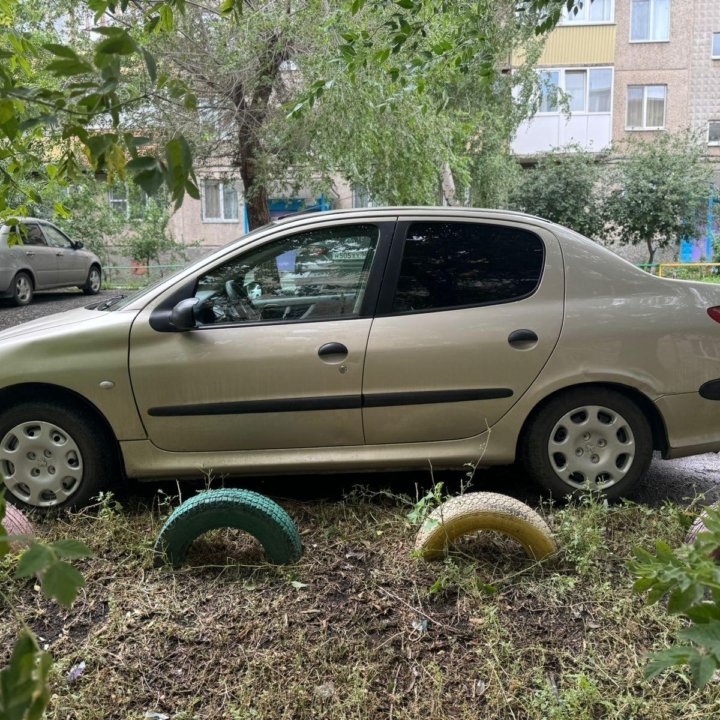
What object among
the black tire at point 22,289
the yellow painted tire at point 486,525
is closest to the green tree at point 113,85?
the yellow painted tire at point 486,525

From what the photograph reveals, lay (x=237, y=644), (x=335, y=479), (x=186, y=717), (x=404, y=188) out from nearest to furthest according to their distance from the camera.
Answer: (x=186, y=717)
(x=237, y=644)
(x=335, y=479)
(x=404, y=188)

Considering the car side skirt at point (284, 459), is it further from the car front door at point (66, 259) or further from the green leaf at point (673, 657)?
the car front door at point (66, 259)

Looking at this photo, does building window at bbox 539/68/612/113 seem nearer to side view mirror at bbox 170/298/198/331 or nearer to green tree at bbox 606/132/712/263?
green tree at bbox 606/132/712/263

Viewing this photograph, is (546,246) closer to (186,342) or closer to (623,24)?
(186,342)

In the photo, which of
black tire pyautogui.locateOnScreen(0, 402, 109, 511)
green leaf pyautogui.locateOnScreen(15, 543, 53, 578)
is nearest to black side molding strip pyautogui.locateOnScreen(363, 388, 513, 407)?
black tire pyautogui.locateOnScreen(0, 402, 109, 511)

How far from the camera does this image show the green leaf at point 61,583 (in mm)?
1129

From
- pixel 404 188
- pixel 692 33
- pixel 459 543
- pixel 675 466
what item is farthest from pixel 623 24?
pixel 459 543

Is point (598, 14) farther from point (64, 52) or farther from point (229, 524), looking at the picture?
→ point (64, 52)

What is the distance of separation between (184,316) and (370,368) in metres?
1.03

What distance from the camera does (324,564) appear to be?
3475 millimetres

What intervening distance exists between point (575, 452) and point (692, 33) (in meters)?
29.2

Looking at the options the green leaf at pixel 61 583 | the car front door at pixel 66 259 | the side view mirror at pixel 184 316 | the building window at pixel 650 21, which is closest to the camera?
the green leaf at pixel 61 583

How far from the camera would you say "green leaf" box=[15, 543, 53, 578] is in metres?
1.12

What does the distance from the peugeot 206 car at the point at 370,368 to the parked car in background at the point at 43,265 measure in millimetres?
9918
